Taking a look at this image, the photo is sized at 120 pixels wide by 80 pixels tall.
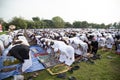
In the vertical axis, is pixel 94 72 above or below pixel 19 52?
below

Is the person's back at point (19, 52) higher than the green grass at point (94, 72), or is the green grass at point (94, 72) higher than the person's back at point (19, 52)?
the person's back at point (19, 52)

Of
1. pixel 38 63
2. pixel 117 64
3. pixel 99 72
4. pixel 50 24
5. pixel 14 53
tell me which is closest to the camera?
pixel 14 53

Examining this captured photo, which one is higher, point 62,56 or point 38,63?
point 62,56

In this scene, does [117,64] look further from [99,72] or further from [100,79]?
[100,79]

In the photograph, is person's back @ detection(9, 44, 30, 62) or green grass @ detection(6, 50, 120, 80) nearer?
person's back @ detection(9, 44, 30, 62)

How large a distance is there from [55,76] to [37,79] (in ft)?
2.84

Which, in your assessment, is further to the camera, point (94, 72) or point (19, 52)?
point (94, 72)

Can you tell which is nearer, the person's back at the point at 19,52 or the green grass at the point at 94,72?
the person's back at the point at 19,52

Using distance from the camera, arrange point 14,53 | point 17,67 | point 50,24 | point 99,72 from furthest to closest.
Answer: point 50,24, point 99,72, point 17,67, point 14,53

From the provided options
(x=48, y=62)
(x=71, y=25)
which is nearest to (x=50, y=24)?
(x=71, y=25)

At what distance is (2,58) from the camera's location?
6.47m

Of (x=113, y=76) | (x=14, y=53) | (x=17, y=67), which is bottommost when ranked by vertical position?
(x=113, y=76)

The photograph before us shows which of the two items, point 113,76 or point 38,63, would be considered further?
point 38,63

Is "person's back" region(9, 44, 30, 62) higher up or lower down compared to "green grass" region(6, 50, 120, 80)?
higher up
